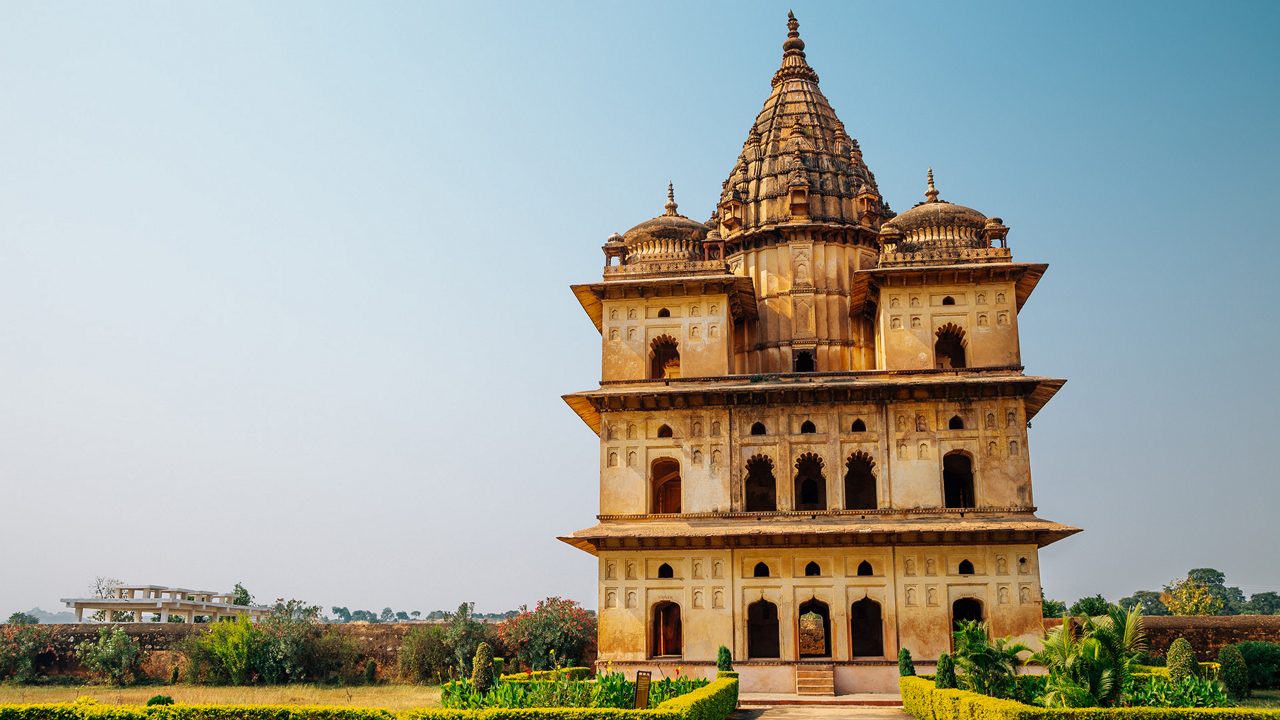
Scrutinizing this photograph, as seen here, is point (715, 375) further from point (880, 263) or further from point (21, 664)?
point (21, 664)

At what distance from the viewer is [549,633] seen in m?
36.7

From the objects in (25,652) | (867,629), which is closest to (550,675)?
(867,629)

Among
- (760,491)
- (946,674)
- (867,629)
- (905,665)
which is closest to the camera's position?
(946,674)

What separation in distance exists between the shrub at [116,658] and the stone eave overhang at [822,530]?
1839cm

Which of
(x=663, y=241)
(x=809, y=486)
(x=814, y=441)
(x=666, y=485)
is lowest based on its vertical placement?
(x=809, y=486)

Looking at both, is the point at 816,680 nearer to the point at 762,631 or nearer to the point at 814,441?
the point at 762,631

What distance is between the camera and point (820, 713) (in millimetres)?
24391

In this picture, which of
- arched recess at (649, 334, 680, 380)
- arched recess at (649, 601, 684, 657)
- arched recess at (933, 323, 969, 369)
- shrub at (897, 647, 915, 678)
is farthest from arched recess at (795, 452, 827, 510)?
shrub at (897, 647, 915, 678)

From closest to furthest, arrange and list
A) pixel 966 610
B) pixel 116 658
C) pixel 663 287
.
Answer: pixel 966 610, pixel 663 287, pixel 116 658

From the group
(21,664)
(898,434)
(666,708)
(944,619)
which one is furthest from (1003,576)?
(21,664)

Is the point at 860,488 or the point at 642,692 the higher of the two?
the point at 860,488

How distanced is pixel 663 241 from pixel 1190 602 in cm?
4061

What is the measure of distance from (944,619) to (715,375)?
29.6 feet

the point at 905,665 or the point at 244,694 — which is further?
the point at 244,694
